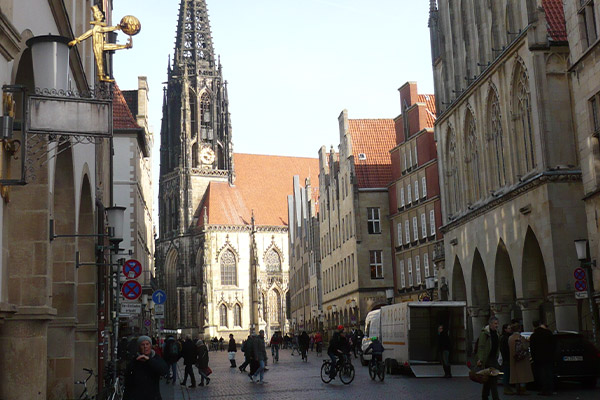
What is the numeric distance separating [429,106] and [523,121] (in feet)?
81.3

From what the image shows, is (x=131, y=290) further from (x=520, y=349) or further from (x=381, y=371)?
(x=381, y=371)

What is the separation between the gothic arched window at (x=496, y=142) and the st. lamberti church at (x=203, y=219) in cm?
6754

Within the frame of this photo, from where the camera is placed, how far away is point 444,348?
24406 mm

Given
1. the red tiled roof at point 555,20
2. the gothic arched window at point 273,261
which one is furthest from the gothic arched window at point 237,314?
the red tiled roof at point 555,20

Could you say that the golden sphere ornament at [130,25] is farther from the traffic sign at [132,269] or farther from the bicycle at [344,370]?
the bicycle at [344,370]

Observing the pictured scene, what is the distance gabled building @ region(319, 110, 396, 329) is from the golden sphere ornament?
148 ft

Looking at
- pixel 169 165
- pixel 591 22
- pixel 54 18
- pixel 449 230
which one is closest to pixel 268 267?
pixel 169 165

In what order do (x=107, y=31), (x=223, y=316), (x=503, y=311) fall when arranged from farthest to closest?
(x=223, y=316) → (x=503, y=311) → (x=107, y=31)

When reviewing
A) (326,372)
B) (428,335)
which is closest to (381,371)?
(326,372)

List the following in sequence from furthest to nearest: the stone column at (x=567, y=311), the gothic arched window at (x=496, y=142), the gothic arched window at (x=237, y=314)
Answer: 1. the gothic arched window at (x=237, y=314)
2. the gothic arched window at (x=496, y=142)
3. the stone column at (x=567, y=311)

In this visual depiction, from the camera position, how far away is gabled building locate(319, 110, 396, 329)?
2190 inches

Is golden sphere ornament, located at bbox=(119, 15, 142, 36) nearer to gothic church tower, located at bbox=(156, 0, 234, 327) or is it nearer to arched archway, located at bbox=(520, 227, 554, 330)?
arched archway, located at bbox=(520, 227, 554, 330)

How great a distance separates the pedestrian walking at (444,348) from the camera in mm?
23969

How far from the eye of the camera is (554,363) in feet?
61.5
